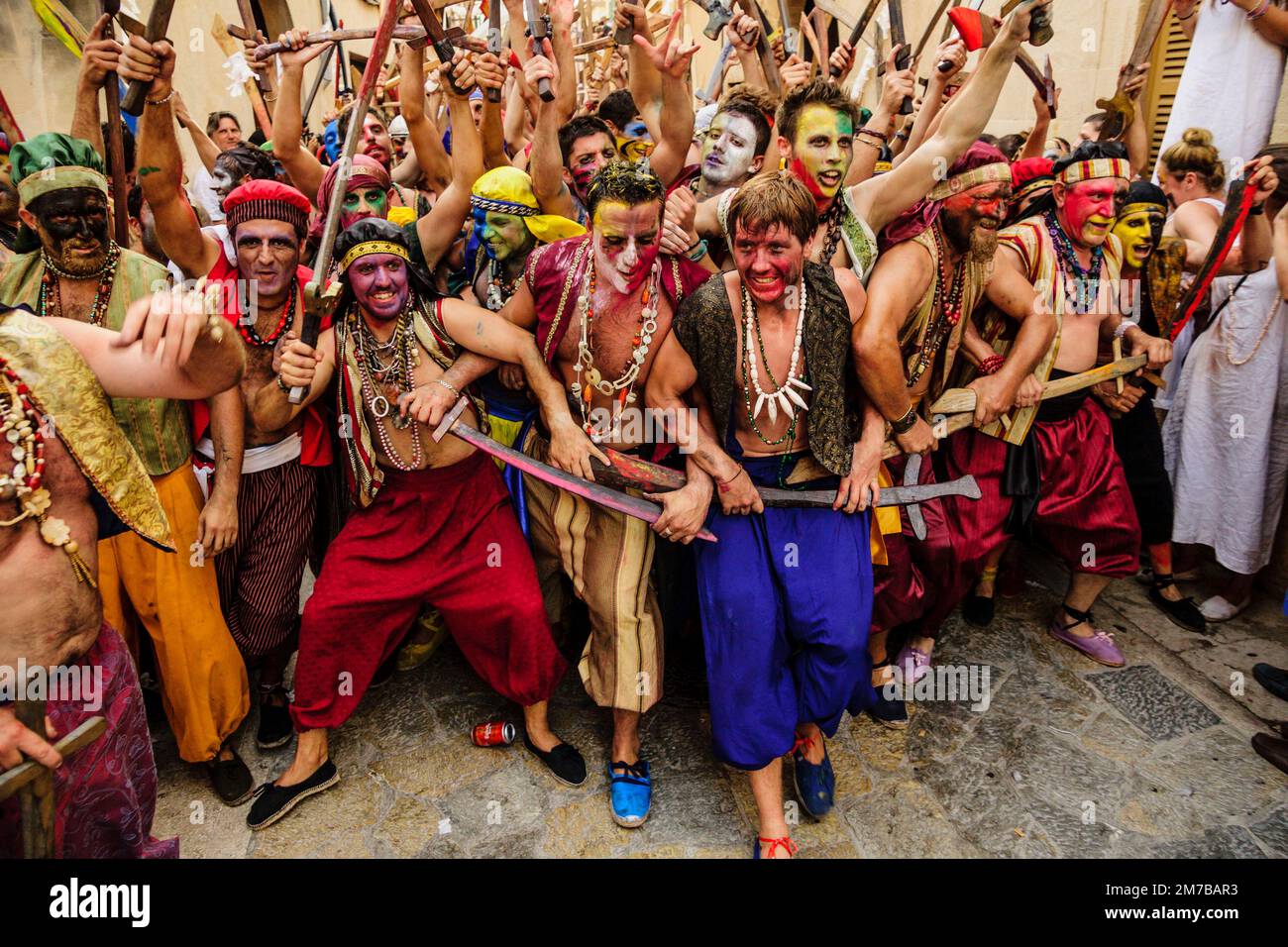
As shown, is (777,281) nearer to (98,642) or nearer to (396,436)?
(396,436)

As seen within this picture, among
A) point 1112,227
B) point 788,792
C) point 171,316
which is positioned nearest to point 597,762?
point 788,792

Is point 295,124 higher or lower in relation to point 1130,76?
lower

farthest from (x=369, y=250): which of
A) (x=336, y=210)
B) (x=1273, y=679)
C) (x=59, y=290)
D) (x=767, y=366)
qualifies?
(x=1273, y=679)

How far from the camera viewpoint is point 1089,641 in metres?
3.82

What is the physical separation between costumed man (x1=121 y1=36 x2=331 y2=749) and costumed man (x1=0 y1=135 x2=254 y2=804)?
12 cm

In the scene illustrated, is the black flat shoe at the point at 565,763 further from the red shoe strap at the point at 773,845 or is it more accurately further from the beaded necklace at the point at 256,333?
the beaded necklace at the point at 256,333

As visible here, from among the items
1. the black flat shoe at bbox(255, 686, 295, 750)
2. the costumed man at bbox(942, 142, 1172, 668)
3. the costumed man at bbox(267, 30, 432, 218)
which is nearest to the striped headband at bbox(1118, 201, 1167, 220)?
the costumed man at bbox(942, 142, 1172, 668)

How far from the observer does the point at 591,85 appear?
45.8ft

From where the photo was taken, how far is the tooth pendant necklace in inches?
104

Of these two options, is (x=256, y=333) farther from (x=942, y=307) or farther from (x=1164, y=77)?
(x=1164, y=77)

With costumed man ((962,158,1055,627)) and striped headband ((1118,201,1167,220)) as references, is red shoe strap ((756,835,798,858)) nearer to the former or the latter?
costumed man ((962,158,1055,627))

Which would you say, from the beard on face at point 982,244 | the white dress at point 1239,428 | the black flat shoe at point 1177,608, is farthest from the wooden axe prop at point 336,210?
the black flat shoe at point 1177,608

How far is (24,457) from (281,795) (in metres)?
1.79

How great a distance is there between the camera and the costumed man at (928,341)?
2852mm
